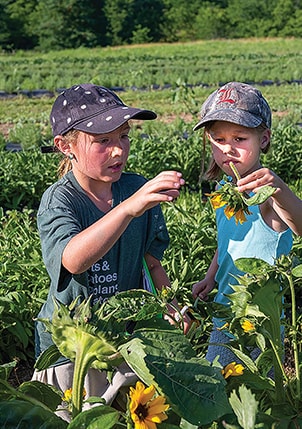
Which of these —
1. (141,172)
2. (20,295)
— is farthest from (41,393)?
(141,172)

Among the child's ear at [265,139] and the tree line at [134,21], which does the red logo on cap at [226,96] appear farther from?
the tree line at [134,21]

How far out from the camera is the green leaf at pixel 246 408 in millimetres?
851

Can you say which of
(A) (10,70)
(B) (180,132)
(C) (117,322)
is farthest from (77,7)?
(C) (117,322)

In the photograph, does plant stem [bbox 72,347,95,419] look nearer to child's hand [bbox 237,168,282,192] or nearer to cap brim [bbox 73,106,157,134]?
child's hand [bbox 237,168,282,192]

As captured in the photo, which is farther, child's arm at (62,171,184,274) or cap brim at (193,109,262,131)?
cap brim at (193,109,262,131)

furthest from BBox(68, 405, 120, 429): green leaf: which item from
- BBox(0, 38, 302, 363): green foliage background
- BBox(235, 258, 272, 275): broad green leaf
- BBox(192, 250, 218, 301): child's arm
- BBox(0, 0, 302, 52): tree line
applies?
BBox(0, 0, 302, 52): tree line

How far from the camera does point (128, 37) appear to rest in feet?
130

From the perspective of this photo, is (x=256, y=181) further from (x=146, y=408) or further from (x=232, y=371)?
(x=146, y=408)

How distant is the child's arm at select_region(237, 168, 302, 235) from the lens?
140 centimetres

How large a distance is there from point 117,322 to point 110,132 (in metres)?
0.84

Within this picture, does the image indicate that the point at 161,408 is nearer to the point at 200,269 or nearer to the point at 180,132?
the point at 200,269

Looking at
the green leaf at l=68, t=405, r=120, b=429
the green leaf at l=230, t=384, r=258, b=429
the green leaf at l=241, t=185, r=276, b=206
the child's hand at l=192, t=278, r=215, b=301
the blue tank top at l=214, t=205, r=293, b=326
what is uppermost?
the green leaf at l=241, t=185, r=276, b=206

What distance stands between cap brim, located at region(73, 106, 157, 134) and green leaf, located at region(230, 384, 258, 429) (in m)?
1.00

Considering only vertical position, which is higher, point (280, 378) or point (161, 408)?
point (161, 408)
